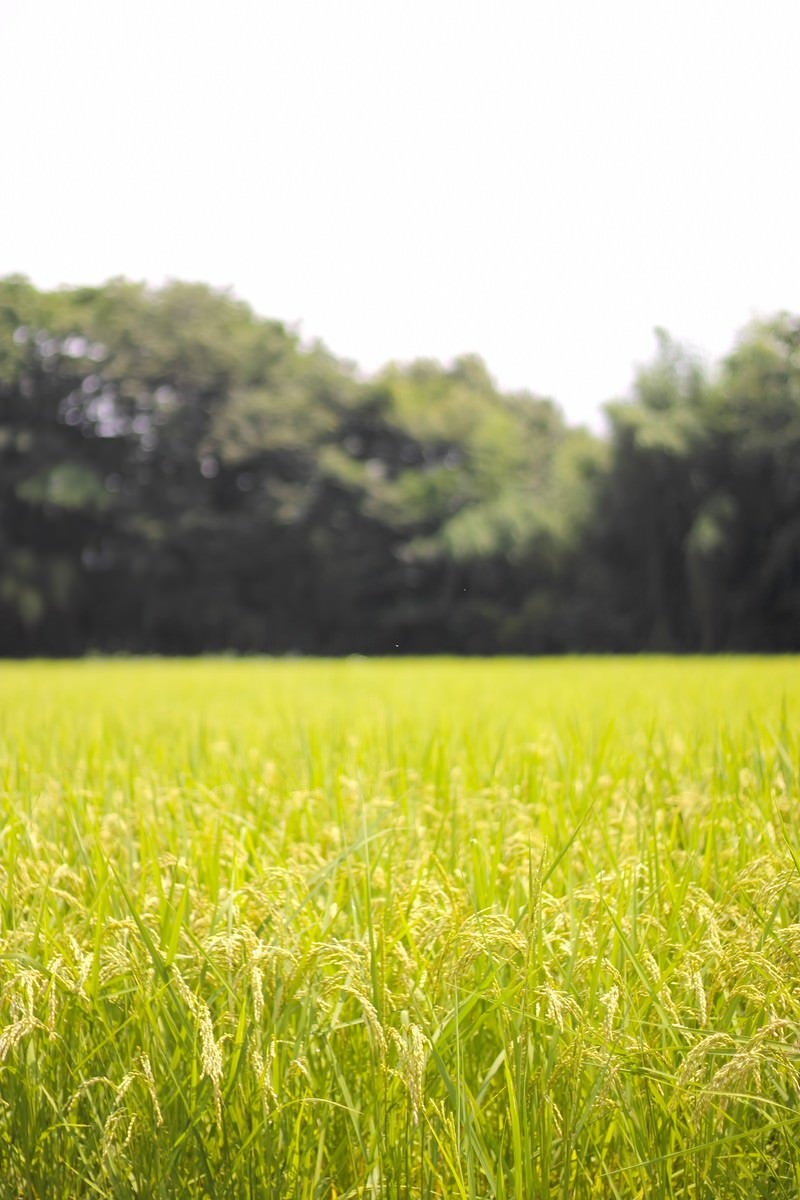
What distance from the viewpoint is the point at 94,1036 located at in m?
1.54

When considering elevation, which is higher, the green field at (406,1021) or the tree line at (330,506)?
the tree line at (330,506)

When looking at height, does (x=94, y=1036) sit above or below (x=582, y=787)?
→ below

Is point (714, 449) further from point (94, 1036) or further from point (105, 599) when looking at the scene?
point (94, 1036)

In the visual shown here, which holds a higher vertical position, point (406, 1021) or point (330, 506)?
point (330, 506)

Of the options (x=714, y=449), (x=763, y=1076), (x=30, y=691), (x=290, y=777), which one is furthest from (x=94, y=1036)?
(x=714, y=449)

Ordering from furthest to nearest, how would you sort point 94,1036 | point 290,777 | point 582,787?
1. point 290,777
2. point 582,787
3. point 94,1036

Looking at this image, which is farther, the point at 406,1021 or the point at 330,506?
the point at 330,506

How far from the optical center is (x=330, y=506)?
96.4 ft

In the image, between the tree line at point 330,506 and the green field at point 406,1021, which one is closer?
Answer: the green field at point 406,1021

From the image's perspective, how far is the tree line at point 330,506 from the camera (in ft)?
69.5

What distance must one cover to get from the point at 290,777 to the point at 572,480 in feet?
76.1

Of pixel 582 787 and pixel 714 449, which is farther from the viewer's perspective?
pixel 714 449

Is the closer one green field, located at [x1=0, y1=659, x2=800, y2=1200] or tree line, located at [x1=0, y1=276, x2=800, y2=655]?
green field, located at [x1=0, y1=659, x2=800, y2=1200]

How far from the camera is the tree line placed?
2119 centimetres
